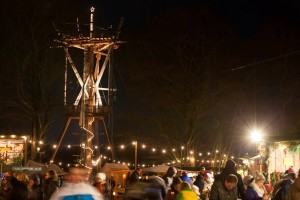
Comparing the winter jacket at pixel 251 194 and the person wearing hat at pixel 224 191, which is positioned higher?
the person wearing hat at pixel 224 191

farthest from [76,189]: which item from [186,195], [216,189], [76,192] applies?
[216,189]

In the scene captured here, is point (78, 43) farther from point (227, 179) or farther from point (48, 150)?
point (227, 179)

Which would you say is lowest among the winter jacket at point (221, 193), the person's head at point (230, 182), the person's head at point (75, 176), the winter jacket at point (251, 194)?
the winter jacket at point (251, 194)

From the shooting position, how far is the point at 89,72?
30.7 metres

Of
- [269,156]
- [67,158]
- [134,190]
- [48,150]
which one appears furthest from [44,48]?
[67,158]

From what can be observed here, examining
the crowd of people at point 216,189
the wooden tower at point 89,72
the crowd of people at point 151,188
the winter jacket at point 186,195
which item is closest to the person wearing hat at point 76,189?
the crowd of people at point 151,188

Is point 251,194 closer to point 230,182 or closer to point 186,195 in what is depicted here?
point 230,182

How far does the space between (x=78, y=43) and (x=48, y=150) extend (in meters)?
18.5

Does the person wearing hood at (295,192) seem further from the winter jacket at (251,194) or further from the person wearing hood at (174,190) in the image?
the person wearing hood at (174,190)

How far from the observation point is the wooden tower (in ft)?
98.0

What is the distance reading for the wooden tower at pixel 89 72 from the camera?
29.9 m

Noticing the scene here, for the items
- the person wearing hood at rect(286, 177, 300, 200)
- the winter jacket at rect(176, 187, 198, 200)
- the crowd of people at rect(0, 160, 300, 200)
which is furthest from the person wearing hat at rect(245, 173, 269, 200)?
the winter jacket at rect(176, 187, 198, 200)

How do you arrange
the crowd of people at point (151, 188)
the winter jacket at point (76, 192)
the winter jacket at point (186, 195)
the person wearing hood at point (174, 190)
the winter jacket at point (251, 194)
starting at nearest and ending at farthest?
1. the winter jacket at point (76, 192)
2. the crowd of people at point (151, 188)
3. the winter jacket at point (186, 195)
4. the person wearing hood at point (174, 190)
5. the winter jacket at point (251, 194)

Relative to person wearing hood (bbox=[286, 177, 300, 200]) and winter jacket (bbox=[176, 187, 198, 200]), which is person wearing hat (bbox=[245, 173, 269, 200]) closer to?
person wearing hood (bbox=[286, 177, 300, 200])
